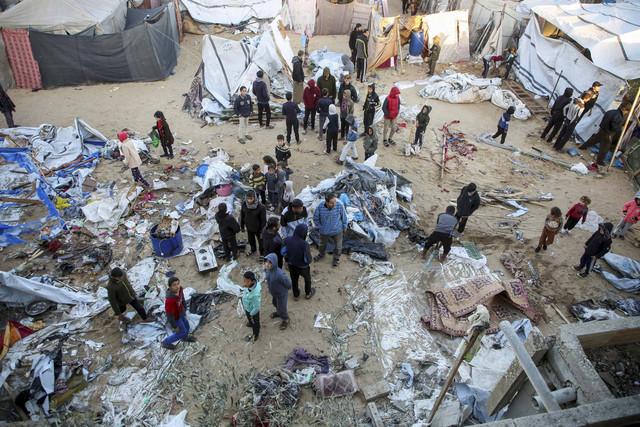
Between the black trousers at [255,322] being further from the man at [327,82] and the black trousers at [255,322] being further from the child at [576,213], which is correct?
the man at [327,82]

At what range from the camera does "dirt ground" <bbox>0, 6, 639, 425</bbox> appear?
5848 millimetres

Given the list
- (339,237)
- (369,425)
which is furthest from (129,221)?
(369,425)

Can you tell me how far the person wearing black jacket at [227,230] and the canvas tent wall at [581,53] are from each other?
1145 centimetres

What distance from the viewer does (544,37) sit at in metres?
14.5

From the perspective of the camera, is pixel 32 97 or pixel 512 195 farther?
pixel 32 97

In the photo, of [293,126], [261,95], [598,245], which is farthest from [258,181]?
[598,245]

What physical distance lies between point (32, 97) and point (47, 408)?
1260 cm

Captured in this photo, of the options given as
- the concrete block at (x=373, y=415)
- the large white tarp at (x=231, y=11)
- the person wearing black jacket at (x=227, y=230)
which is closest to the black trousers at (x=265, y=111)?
the person wearing black jacket at (x=227, y=230)

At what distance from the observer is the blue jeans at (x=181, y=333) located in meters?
5.55

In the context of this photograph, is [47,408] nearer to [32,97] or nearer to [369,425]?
[369,425]

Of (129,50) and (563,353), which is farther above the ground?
(129,50)

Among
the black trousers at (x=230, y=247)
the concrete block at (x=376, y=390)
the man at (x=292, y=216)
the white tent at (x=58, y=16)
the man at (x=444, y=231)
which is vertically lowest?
the concrete block at (x=376, y=390)

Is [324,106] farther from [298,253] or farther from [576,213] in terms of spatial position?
[576,213]

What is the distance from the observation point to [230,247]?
724cm
